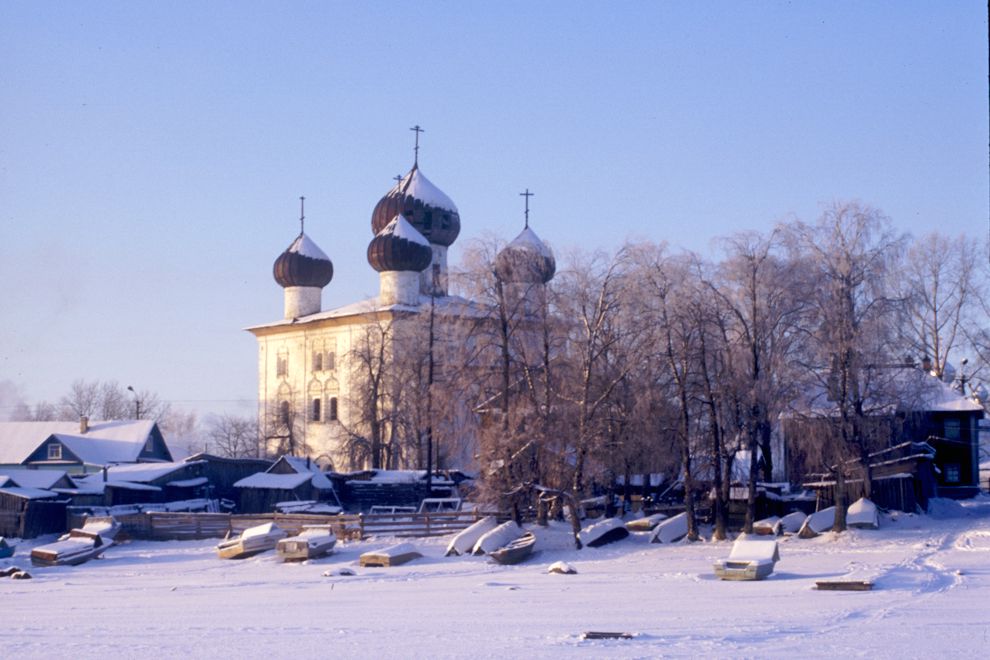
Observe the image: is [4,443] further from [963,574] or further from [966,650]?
[966,650]

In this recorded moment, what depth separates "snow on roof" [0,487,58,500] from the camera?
143ft

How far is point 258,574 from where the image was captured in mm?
30969

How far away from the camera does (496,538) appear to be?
3375 centimetres

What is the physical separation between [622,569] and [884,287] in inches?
447

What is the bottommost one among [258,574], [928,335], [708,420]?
[258,574]

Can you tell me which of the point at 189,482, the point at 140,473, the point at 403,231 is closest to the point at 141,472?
the point at 140,473

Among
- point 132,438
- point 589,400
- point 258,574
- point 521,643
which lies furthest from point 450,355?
point 132,438

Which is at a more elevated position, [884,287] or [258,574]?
[884,287]

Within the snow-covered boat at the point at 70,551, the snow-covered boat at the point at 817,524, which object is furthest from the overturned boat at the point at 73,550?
the snow-covered boat at the point at 817,524

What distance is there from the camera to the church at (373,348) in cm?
5053

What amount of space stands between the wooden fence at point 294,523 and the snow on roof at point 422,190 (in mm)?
31799

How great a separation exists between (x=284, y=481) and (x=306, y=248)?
83.7 feet

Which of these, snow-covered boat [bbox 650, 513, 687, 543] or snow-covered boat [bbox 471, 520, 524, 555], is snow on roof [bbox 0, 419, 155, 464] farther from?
snow-covered boat [bbox 650, 513, 687, 543]

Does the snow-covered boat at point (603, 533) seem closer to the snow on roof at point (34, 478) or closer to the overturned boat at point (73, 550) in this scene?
the overturned boat at point (73, 550)
